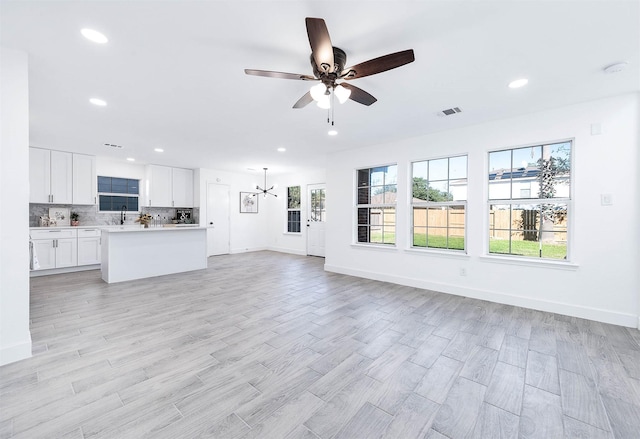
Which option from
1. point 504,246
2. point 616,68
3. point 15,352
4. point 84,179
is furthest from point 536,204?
point 84,179

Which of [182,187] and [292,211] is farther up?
[182,187]

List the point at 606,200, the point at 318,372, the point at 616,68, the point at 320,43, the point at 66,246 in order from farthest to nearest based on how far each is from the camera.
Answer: the point at 66,246
the point at 606,200
the point at 616,68
the point at 318,372
the point at 320,43

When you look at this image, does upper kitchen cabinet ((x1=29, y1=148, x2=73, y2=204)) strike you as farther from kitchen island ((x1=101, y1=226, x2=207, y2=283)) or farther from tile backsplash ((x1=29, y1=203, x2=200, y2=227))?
kitchen island ((x1=101, y1=226, x2=207, y2=283))

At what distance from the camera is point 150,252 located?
17.3 ft

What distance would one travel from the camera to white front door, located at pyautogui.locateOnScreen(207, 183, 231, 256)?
7926mm

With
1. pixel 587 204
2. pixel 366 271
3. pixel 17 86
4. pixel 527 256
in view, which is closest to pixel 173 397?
pixel 17 86

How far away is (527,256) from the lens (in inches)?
145

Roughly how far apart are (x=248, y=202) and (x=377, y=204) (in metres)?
5.06

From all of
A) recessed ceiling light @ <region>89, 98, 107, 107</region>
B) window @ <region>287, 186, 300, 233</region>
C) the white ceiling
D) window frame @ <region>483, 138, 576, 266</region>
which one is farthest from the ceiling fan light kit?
window @ <region>287, 186, 300, 233</region>

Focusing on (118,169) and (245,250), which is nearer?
(118,169)

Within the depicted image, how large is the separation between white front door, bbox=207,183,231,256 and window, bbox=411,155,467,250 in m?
5.79

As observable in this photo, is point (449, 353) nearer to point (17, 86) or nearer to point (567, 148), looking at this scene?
point (567, 148)

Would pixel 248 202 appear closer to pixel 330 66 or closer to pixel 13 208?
pixel 13 208

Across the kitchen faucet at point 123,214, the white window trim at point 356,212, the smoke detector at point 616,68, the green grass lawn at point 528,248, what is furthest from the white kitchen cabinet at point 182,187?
the smoke detector at point 616,68
